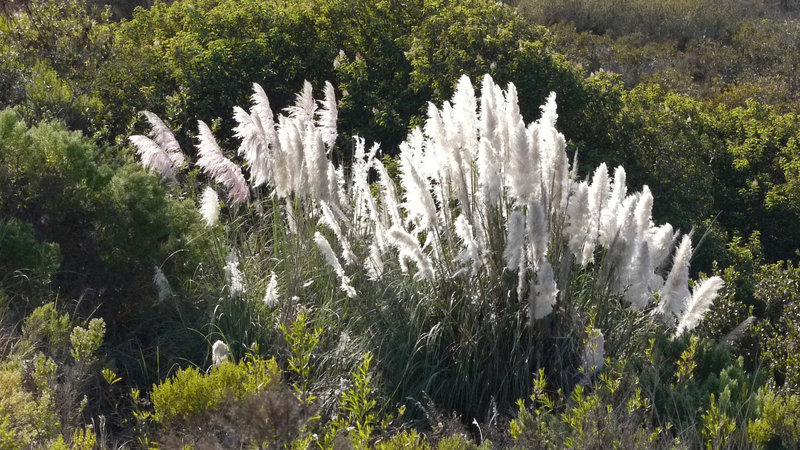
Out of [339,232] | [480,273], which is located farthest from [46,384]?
[480,273]

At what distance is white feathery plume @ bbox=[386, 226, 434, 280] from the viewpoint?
15.7ft

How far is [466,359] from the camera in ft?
16.7

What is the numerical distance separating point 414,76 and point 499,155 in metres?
3.77

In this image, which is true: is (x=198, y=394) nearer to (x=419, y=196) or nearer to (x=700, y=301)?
(x=419, y=196)

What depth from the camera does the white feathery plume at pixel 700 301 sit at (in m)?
4.91

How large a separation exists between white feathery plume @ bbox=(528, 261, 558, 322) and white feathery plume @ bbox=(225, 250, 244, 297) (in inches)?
71.8

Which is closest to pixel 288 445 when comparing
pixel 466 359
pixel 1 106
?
pixel 466 359

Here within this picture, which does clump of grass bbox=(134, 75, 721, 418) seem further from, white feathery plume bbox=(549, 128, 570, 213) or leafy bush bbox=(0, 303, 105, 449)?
leafy bush bbox=(0, 303, 105, 449)

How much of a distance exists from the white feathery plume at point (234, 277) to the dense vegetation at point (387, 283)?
0.02m

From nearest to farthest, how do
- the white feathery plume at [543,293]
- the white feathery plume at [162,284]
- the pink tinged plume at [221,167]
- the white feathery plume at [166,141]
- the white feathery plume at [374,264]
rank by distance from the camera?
the white feathery plume at [543,293], the white feathery plume at [374,264], the white feathery plume at [162,284], the pink tinged plume at [221,167], the white feathery plume at [166,141]

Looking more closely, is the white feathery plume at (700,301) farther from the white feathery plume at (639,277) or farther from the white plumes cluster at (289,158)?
the white plumes cluster at (289,158)

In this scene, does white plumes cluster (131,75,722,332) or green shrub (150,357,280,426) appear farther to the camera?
white plumes cluster (131,75,722,332)

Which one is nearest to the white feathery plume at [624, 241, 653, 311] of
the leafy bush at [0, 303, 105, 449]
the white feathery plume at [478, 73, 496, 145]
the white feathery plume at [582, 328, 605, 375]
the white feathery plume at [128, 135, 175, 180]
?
the white feathery plume at [582, 328, 605, 375]

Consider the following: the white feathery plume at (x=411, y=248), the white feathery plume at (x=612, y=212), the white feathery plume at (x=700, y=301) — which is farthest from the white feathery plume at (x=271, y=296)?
the white feathery plume at (x=700, y=301)
